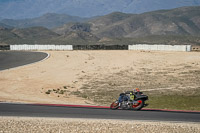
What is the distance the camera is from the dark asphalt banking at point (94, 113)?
16.9 m

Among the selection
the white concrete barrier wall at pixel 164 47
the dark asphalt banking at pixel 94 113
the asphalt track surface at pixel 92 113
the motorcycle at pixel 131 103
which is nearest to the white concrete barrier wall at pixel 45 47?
the white concrete barrier wall at pixel 164 47

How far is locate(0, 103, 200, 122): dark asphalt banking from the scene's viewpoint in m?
16.9

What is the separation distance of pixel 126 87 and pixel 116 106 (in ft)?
44.9

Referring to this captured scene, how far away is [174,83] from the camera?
34750mm

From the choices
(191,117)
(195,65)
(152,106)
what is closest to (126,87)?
(152,106)

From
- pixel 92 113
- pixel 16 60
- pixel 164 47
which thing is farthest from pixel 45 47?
pixel 92 113

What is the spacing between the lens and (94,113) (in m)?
17.7

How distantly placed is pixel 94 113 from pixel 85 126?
271 centimetres

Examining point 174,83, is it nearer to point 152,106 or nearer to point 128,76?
point 128,76

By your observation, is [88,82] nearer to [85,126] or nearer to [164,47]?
[85,126]

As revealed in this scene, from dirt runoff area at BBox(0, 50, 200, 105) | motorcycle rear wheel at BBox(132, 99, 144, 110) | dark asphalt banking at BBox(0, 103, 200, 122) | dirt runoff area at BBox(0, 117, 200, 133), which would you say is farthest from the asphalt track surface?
dirt runoff area at BBox(0, 50, 200, 105)

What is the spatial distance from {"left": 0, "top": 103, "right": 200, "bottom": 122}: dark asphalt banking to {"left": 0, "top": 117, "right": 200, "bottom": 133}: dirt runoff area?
0.89 metres

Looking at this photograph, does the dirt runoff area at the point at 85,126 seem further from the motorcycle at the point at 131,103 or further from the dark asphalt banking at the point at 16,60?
the dark asphalt banking at the point at 16,60

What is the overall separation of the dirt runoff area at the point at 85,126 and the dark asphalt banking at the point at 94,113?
89 centimetres
